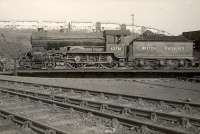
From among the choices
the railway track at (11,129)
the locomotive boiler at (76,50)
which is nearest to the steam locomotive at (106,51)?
the locomotive boiler at (76,50)

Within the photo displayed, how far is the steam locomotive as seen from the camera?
2453 centimetres

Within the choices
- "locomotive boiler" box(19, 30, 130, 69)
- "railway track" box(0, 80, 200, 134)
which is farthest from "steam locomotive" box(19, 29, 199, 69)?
"railway track" box(0, 80, 200, 134)

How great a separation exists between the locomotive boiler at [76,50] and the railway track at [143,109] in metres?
8.85

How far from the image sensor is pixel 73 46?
2556 centimetres

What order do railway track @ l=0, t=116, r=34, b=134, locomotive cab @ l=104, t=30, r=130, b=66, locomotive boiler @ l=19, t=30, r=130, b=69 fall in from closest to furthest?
railway track @ l=0, t=116, r=34, b=134, locomotive boiler @ l=19, t=30, r=130, b=69, locomotive cab @ l=104, t=30, r=130, b=66

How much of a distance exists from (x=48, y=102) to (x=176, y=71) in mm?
12894

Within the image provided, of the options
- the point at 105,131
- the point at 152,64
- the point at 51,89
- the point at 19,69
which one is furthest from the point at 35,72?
the point at 105,131

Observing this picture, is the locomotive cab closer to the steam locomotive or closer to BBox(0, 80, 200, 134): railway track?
the steam locomotive

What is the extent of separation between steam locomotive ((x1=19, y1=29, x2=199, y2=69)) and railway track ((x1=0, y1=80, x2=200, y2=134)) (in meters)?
8.97

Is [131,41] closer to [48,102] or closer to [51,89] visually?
[51,89]

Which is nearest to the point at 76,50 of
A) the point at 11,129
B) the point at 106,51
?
the point at 106,51

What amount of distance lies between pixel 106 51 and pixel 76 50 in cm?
230

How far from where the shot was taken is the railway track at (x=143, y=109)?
25.7ft

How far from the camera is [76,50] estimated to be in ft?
81.4
